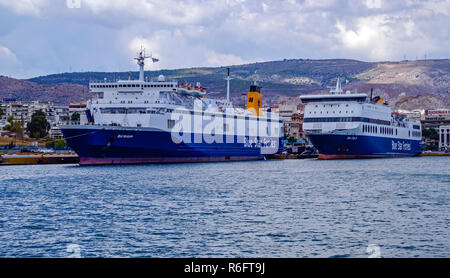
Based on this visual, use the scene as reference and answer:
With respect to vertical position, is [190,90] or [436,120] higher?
[436,120]

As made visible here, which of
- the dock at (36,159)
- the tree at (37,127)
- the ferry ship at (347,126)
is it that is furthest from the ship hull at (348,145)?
the tree at (37,127)

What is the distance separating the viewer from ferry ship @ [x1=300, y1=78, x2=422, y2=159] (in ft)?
267

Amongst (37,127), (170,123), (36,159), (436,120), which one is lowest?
(36,159)

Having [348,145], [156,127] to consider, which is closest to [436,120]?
[348,145]

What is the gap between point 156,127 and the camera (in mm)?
62562

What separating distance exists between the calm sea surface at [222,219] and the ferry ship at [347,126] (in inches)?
1590

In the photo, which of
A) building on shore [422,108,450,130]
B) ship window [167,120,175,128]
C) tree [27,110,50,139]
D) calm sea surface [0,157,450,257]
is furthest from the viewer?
building on shore [422,108,450,130]

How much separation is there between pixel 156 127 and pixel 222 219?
39112mm

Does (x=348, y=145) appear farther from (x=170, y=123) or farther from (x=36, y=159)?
(x=36, y=159)

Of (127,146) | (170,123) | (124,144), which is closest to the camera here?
(124,144)

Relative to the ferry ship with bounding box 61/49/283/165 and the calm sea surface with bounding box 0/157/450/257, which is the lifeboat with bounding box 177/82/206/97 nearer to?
the ferry ship with bounding box 61/49/283/165

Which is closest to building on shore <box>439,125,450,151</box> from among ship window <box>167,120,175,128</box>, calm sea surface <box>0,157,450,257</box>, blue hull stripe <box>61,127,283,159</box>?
blue hull stripe <box>61,127,283,159</box>

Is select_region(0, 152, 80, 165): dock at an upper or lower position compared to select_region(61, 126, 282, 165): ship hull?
lower

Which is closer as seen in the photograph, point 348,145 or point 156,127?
point 156,127
